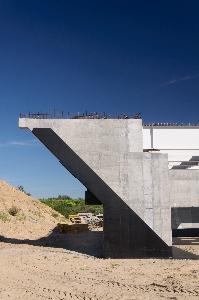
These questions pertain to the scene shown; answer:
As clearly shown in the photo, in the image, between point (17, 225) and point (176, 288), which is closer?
point (176, 288)

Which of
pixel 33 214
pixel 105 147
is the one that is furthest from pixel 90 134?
pixel 33 214

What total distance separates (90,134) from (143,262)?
1000cm

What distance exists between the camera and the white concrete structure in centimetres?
3622

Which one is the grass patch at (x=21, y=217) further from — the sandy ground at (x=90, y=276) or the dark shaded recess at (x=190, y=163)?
the dark shaded recess at (x=190, y=163)

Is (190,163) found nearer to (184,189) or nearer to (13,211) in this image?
(184,189)

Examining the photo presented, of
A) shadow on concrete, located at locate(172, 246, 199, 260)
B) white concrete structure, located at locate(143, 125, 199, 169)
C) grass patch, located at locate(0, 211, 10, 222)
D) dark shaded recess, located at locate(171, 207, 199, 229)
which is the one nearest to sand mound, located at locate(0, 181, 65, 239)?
grass patch, located at locate(0, 211, 10, 222)

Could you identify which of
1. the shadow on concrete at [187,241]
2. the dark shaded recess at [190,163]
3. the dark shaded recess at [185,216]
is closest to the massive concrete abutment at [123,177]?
the dark shaded recess at [185,216]

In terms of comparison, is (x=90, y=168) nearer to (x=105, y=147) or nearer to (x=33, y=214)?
(x=105, y=147)

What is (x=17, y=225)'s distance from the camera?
51969mm

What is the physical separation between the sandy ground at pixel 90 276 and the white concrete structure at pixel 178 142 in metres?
8.28

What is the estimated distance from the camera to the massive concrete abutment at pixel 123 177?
29656 mm

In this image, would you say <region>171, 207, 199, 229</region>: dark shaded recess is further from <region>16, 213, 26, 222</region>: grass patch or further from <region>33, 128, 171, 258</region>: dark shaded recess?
<region>16, 213, 26, 222</region>: grass patch

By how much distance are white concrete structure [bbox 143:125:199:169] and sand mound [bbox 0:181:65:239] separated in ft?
66.0

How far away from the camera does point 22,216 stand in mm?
58062
